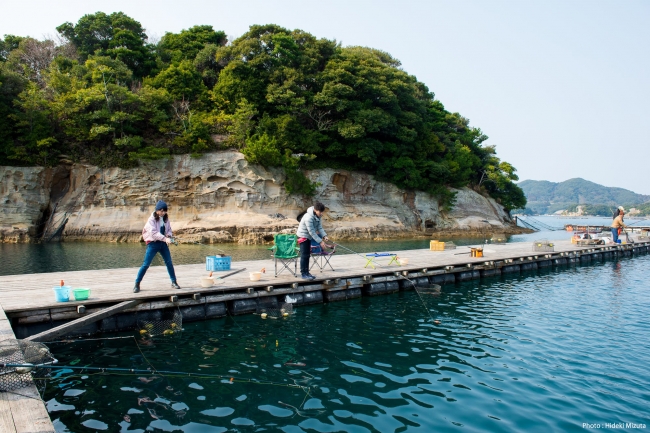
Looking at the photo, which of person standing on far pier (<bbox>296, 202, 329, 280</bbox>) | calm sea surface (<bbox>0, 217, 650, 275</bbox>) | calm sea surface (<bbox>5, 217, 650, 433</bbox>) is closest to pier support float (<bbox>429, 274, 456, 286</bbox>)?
calm sea surface (<bbox>5, 217, 650, 433</bbox>)

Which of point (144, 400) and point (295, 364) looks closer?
point (144, 400)

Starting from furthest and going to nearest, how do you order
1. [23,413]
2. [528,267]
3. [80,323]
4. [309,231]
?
[528,267] < [309,231] < [80,323] < [23,413]

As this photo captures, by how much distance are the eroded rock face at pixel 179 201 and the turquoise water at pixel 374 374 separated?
2296 cm

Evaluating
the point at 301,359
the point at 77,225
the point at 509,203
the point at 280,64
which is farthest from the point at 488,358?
the point at 509,203

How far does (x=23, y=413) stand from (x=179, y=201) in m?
31.8

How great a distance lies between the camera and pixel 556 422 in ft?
21.2

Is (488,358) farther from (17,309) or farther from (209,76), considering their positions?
(209,76)

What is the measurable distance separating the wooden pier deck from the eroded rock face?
1759 centimetres

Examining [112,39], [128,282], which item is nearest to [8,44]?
[112,39]

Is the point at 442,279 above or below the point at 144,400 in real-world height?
above

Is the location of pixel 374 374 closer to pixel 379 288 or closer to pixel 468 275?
pixel 379 288

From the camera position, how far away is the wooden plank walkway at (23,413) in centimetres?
468

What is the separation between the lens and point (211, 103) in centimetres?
4131

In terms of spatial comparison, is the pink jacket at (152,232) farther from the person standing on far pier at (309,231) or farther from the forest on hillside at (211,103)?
the forest on hillside at (211,103)
